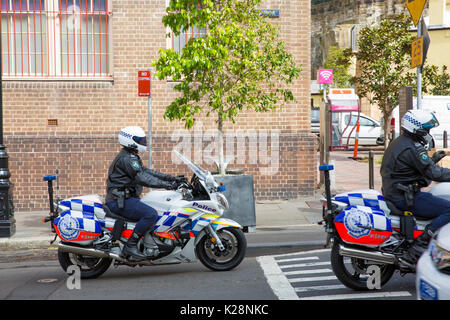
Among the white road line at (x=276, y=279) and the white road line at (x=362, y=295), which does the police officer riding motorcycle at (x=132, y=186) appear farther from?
the white road line at (x=362, y=295)

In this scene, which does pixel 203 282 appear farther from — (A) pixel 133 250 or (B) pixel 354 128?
(B) pixel 354 128

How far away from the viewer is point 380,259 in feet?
20.4

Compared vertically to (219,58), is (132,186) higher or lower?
lower

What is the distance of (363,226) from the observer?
6156mm

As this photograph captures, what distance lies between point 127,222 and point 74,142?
7226mm

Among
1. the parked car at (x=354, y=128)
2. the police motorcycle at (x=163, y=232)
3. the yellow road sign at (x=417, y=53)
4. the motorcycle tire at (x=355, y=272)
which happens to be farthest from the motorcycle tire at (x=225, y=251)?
the parked car at (x=354, y=128)

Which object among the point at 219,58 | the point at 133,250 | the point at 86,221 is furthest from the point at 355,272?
the point at 219,58

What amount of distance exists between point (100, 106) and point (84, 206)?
7282mm

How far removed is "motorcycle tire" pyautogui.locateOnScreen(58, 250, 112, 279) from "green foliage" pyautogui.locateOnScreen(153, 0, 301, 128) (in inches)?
168

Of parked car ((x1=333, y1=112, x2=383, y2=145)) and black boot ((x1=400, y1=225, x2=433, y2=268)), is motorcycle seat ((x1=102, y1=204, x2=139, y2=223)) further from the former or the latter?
parked car ((x1=333, y1=112, x2=383, y2=145))

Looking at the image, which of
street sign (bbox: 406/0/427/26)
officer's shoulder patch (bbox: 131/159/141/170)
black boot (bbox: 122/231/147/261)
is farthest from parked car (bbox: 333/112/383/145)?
black boot (bbox: 122/231/147/261)

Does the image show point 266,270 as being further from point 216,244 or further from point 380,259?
point 380,259

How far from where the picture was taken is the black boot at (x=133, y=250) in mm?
7262

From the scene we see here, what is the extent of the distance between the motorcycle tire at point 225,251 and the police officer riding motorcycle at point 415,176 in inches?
74.1
